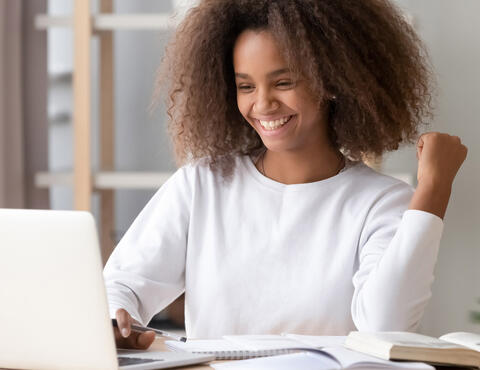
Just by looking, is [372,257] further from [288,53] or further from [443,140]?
[288,53]

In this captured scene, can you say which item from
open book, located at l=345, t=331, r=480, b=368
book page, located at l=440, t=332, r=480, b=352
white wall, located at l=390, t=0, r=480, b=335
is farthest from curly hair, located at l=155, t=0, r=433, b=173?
white wall, located at l=390, t=0, r=480, b=335

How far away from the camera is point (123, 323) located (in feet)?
4.28

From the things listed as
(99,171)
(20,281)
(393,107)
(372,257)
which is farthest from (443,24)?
(20,281)

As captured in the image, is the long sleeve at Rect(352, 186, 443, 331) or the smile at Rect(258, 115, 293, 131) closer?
the long sleeve at Rect(352, 186, 443, 331)

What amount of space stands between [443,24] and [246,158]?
1848mm

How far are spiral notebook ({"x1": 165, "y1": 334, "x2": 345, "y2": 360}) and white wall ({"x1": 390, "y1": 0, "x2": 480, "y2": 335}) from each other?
2089mm

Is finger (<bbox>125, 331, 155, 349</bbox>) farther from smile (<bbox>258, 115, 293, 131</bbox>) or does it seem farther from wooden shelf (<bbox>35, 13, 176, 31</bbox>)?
wooden shelf (<bbox>35, 13, 176, 31</bbox>)

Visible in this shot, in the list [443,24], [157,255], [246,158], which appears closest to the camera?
[157,255]

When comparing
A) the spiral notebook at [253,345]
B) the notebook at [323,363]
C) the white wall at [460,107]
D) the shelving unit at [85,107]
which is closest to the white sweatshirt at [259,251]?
the spiral notebook at [253,345]

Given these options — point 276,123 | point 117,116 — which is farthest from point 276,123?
point 117,116

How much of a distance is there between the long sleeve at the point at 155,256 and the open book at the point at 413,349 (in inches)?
19.9

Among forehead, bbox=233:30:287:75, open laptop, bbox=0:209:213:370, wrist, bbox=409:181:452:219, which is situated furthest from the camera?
forehead, bbox=233:30:287:75

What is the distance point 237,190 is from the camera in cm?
175

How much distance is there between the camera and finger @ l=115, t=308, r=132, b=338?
1285 millimetres
